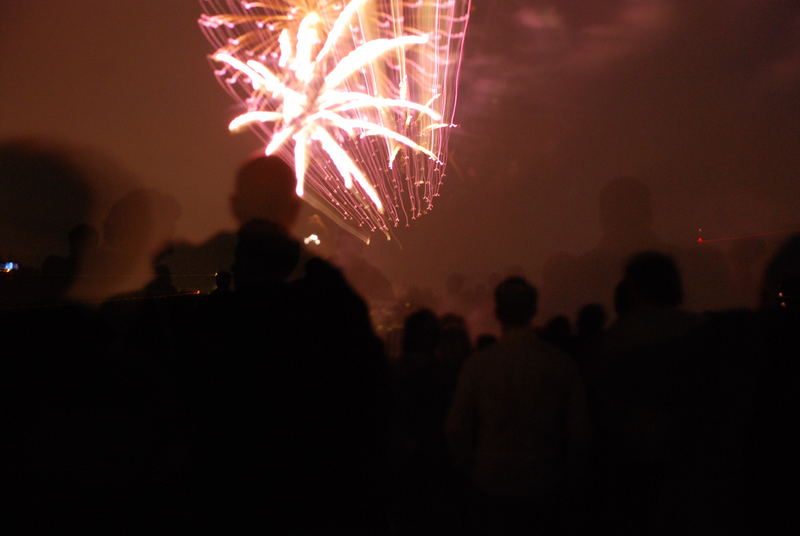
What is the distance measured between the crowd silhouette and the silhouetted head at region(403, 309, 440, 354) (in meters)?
0.01

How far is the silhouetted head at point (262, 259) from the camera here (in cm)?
135

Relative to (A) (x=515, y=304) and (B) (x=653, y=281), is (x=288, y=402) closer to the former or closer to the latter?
(A) (x=515, y=304)

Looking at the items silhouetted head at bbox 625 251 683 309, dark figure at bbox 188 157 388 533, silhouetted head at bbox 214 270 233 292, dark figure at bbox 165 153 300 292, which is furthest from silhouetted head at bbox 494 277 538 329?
silhouetted head at bbox 214 270 233 292

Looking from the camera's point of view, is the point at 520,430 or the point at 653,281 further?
the point at 653,281

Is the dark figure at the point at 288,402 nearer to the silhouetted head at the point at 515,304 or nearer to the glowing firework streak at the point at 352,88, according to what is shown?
the silhouetted head at the point at 515,304

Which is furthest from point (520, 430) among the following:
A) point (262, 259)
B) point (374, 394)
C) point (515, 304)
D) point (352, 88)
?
point (352, 88)

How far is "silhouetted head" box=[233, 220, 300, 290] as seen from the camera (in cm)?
135

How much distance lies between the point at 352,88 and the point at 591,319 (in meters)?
3.59

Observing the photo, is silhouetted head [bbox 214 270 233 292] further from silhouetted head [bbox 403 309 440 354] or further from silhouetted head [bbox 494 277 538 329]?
silhouetted head [bbox 494 277 538 329]

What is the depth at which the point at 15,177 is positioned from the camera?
2857 millimetres

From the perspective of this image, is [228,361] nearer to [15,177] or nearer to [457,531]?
[457,531]

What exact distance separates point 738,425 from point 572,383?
889 millimetres

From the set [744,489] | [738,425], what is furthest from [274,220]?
[744,489]

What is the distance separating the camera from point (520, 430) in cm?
185
